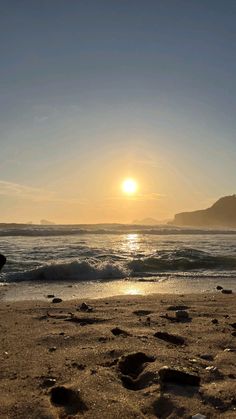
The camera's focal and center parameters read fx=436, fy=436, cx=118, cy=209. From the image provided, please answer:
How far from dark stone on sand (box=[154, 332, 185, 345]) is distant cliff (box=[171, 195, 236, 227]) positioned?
127 metres

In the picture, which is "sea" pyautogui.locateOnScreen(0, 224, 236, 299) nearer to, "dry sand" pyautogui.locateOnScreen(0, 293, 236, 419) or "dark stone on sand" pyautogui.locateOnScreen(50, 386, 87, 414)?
"dry sand" pyautogui.locateOnScreen(0, 293, 236, 419)

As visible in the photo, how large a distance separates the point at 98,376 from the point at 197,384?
910mm

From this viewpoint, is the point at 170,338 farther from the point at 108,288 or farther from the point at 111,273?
the point at 111,273

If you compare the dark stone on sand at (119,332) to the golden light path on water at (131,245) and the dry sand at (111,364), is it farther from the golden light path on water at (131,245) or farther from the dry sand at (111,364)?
the golden light path on water at (131,245)

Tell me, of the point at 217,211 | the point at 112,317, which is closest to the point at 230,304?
the point at 112,317

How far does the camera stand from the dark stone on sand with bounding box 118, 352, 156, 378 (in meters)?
4.27

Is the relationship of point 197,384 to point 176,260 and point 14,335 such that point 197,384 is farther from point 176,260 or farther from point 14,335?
point 176,260

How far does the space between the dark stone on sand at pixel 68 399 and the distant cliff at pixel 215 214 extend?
129m

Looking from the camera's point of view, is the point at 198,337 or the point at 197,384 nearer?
the point at 197,384

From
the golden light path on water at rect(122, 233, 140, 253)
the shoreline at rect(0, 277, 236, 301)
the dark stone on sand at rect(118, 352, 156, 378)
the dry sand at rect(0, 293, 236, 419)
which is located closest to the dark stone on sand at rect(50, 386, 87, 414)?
the dry sand at rect(0, 293, 236, 419)

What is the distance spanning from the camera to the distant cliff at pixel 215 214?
436ft

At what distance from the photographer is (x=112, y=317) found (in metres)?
7.04

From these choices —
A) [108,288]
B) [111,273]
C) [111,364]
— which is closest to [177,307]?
[108,288]

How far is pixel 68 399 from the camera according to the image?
3.60 m
